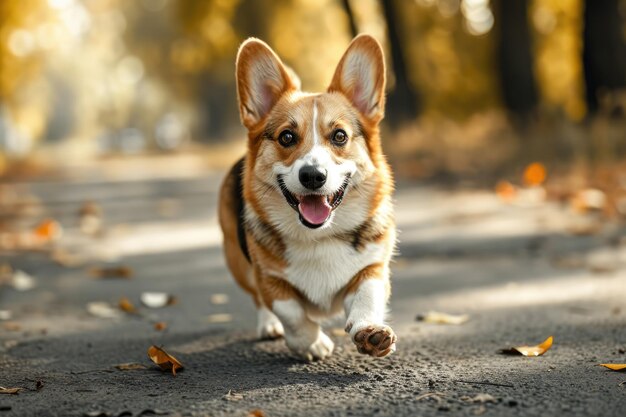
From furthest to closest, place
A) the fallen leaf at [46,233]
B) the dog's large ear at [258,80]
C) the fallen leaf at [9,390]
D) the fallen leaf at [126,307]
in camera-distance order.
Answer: the fallen leaf at [46,233] < the fallen leaf at [126,307] < the dog's large ear at [258,80] < the fallen leaf at [9,390]

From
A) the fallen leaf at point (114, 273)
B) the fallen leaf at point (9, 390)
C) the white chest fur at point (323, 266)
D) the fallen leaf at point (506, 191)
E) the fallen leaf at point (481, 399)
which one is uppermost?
the white chest fur at point (323, 266)

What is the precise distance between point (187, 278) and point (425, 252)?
2276mm

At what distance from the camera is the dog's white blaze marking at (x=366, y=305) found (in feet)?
12.4

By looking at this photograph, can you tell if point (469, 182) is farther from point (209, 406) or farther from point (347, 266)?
point (209, 406)

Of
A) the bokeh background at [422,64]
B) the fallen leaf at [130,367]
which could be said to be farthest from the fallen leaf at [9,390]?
the bokeh background at [422,64]

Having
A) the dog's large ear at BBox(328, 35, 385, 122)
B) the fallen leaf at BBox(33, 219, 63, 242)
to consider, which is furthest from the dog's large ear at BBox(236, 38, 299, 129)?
the fallen leaf at BBox(33, 219, 63, 242)

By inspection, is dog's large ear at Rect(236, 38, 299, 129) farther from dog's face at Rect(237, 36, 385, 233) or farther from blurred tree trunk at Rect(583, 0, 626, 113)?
blurred tree trunk at Rect(583, 0, 626, 113)

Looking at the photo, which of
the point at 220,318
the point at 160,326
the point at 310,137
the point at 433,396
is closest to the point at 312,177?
the point at 310,137

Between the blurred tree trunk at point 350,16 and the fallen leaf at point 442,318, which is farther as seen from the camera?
the blurred tree trunk at point 350,16

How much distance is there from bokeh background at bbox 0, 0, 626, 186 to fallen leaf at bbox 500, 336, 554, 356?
7966 millimetres

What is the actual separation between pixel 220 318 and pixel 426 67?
22856mm

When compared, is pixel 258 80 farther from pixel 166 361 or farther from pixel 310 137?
pixel 166 361

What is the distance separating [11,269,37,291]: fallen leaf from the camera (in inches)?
265

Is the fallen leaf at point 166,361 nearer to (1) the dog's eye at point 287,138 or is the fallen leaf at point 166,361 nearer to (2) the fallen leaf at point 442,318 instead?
(1) the dog's eye at point 287,138
